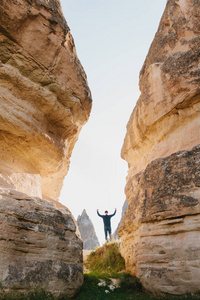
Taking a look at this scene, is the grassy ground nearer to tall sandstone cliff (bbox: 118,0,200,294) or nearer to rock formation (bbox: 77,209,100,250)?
tall sandstone cliff (bbox: 118,0,200,294)

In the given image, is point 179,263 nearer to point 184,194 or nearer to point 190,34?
point 184,194

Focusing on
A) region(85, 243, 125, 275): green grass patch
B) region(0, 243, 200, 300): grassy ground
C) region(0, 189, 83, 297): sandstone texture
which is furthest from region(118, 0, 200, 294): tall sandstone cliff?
region(0, 189, 83, 297): sandstone texture

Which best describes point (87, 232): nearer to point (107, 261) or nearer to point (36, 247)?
point (107, 261)

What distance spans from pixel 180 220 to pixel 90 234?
35279 millimetres

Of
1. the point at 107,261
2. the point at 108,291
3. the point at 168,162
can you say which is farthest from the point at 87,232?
the point at 168,162

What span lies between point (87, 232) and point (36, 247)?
35422 millimetres

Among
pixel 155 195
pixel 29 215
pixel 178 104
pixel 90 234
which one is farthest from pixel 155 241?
pixel 90 234

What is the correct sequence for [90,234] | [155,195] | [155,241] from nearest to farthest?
[155,241]
[155,195]
[90,234]

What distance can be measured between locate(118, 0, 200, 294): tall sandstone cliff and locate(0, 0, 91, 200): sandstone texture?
9.43 feet

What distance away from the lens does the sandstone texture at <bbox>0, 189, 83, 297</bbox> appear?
4.69 m

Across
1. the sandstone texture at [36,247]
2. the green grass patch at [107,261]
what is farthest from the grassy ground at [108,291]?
the sandstone texture at [36,247]

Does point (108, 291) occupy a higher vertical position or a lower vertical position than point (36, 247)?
lower

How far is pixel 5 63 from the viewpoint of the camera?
271 inches

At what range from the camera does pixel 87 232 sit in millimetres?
38531
